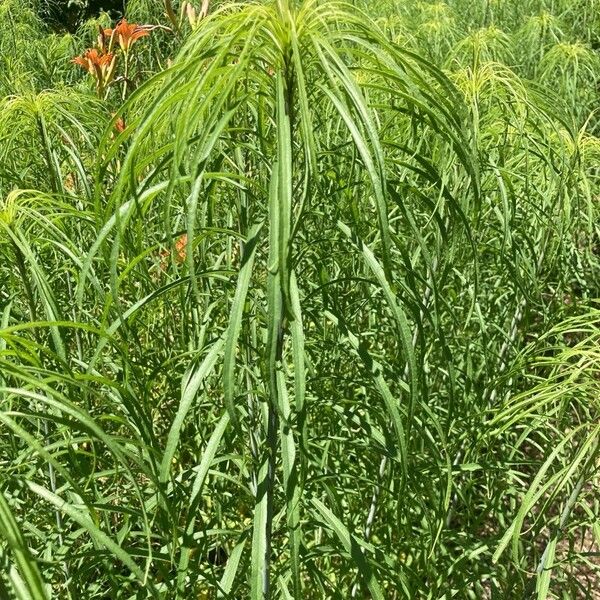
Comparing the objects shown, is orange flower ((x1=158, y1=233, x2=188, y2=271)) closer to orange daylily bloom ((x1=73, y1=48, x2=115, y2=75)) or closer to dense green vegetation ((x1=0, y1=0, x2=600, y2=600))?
dense green vegetation ((x1=0, y1=0, x2=600, y2=600))

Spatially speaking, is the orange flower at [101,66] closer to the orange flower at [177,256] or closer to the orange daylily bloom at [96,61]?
the orange daylily bloom at [96,61]

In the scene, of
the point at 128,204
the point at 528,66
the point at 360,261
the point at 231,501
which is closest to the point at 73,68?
the point at 528,66

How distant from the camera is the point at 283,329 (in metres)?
1.22

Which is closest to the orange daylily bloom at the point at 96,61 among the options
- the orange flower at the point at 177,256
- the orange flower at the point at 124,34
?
the orange flower at the point at 124,34

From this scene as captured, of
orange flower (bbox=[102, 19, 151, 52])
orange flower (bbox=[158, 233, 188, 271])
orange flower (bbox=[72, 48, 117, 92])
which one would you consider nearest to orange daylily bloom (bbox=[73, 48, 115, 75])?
orange flower (bbox=[72, 48, 117, 92])

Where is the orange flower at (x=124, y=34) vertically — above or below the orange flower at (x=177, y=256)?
above

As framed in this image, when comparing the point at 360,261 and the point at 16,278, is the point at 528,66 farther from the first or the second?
the point at 16,278

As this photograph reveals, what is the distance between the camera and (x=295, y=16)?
3.35 feet

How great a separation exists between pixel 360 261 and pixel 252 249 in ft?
3.70

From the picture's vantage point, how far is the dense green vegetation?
1024 millimetres

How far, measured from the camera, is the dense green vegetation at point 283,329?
1024 millimetres

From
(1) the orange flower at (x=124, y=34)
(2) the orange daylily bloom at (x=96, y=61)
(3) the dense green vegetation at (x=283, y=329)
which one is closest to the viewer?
(3) the dense green vegetation at (x=283, y=329)

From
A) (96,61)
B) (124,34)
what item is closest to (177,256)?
(96,61)

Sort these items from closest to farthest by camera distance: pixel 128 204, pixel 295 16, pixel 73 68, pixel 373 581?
pixel 295 16 < pixel 128 204 < pixel 373 581 < pixel 73 68
